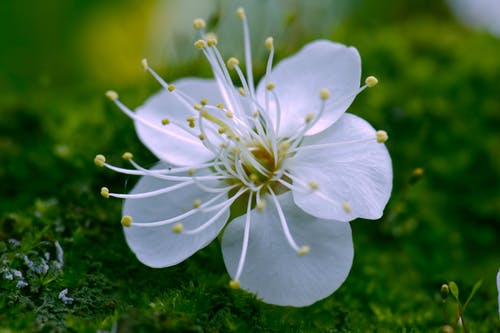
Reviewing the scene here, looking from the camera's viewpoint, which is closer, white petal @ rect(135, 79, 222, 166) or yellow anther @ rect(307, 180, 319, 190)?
yellow anther @ rect(307, 180, 319, 190)

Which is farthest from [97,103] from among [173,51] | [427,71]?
[427,71]

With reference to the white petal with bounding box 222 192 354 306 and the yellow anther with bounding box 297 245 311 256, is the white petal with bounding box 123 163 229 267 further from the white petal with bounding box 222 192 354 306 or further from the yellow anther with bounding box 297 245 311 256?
the yellow anther with bounding box 297 245 311 256

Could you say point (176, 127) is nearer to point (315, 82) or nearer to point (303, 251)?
point (315, 82)

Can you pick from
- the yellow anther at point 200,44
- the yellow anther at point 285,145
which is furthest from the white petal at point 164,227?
the yellow anther at point 200,44

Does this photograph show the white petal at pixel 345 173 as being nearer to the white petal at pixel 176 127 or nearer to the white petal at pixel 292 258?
the white petal at pixel 292 258

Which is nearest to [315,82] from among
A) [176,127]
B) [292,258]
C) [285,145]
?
[285,145]

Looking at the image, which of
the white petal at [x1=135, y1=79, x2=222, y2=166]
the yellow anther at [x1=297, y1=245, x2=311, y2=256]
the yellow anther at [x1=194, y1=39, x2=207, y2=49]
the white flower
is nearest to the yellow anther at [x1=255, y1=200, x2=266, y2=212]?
the white flower
